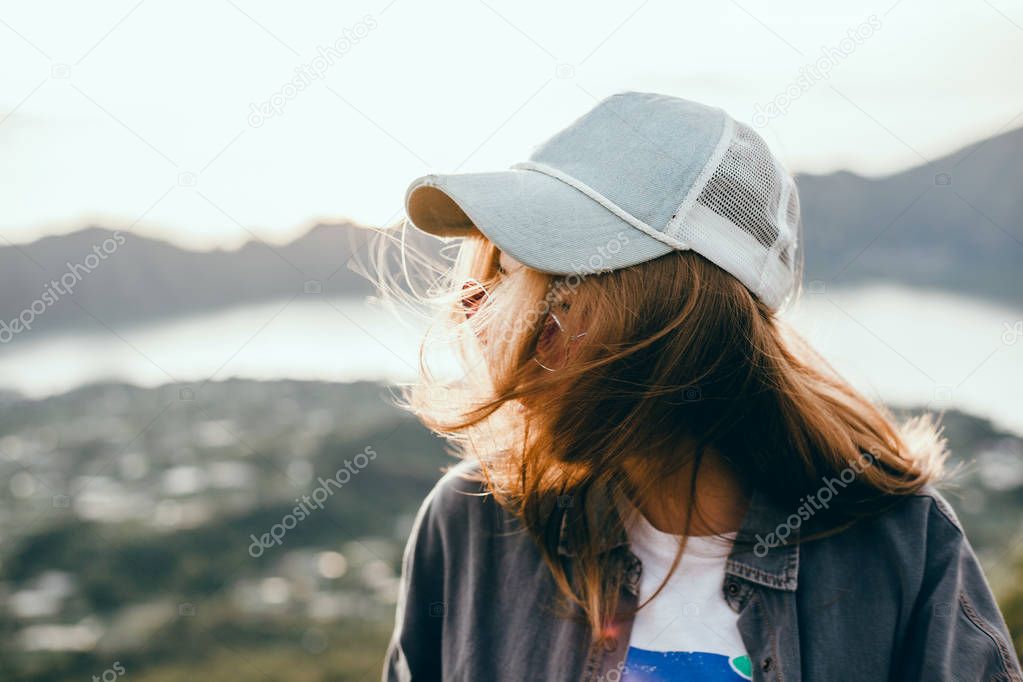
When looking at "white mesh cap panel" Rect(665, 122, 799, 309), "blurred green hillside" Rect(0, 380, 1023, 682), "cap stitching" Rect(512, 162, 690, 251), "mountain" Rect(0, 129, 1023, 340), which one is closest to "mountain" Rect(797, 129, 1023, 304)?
"mountain" Rect(0, 129, 1023, 340)

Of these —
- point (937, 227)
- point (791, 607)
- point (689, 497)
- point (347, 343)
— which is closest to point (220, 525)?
point (347, 343)

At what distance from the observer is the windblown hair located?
3.70ft

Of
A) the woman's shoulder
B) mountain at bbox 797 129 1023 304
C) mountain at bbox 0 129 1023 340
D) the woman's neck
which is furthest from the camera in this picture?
mountain at bbox 797 129 1023 304

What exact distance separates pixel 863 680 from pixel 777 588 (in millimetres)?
156

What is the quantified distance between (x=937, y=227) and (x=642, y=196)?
2435mm

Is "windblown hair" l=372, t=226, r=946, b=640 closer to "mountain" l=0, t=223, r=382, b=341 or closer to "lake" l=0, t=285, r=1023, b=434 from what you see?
"lake" l=0, t=285, r=1023, b=434

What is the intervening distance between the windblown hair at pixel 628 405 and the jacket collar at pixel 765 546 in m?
0.02

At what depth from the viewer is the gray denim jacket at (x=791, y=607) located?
1.09 metres

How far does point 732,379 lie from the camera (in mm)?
1199

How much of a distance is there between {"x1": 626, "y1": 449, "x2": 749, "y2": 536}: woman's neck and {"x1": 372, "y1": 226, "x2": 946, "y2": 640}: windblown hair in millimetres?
10

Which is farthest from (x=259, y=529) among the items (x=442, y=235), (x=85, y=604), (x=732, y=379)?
(x=732, y=379)

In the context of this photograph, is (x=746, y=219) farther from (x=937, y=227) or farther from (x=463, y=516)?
(x=937, y=227)

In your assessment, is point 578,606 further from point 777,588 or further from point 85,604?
point 85,604

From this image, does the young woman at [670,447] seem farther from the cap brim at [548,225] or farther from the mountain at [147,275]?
the mountain at [147,275]
